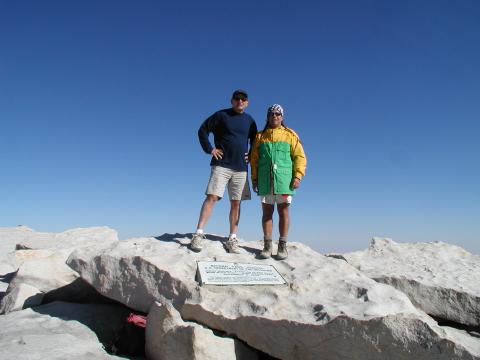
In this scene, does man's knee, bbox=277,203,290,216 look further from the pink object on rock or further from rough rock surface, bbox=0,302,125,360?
rough rock surface, bbox=0,302,125,360

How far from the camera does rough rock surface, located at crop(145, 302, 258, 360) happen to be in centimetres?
376

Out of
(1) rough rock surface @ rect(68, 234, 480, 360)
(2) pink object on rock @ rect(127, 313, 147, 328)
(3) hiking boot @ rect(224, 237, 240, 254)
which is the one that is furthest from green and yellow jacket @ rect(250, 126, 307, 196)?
(2) pink object on rock @ rect(127, 313, 147, 328)

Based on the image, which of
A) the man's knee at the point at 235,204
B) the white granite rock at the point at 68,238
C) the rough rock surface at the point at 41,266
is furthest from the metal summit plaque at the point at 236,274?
the white granite rock at the point at 68,238

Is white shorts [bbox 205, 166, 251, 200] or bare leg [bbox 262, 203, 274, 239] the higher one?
white shorts [bbox 205, 166, 251, 200]

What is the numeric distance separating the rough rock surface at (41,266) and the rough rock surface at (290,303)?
43.3 inches

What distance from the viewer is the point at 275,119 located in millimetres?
5984

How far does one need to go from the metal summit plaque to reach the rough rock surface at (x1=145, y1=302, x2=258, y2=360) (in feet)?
2.07

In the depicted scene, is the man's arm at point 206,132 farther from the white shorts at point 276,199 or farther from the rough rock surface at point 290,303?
the rough rock surface at point 290,303

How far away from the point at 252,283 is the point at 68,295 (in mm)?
3234

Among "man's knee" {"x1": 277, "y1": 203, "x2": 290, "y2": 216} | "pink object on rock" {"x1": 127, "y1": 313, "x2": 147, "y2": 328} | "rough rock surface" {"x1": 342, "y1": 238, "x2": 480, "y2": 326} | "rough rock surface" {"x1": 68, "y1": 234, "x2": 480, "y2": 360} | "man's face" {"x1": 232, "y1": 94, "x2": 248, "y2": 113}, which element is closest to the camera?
"rough rock surface" {"x1": 68, "y1": 234, "x2": 480, "y2": 360}

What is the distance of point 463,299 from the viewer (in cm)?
523

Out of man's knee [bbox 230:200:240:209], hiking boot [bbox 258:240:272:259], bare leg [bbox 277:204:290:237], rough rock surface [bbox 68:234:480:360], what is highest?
man's knee [bbox 230:200:240:209]

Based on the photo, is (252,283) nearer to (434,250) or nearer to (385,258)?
(385,258)

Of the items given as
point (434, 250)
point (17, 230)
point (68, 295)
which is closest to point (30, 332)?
point (68, 295)
